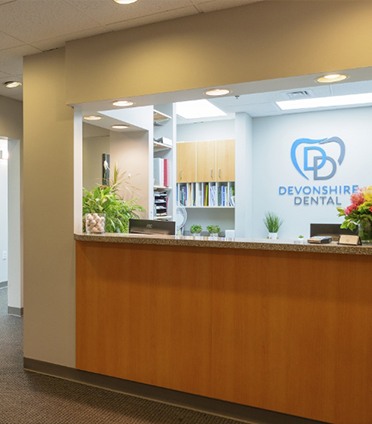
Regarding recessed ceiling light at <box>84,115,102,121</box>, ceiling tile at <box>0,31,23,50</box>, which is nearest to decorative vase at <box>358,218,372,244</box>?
recessed ceiling light at <box>84,115,102,121</box>

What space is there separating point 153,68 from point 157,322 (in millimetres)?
1850

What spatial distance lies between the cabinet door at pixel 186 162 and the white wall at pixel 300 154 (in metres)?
0.99

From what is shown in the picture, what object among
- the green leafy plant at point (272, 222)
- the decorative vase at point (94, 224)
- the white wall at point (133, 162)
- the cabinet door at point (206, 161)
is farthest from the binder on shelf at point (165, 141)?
the green leafy plant at point (272, 222)

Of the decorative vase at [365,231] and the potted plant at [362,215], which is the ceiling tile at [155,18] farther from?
the decorative vase at [365,231]

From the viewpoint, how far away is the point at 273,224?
20.5ft

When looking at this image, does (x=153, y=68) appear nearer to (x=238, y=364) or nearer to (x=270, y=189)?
(x=238, y=364)

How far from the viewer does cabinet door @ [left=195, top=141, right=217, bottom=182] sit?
6.51 m

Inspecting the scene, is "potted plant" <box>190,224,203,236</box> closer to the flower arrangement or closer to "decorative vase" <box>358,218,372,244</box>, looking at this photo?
the flower arrangement

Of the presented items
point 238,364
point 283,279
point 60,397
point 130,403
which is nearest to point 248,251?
point 283,279

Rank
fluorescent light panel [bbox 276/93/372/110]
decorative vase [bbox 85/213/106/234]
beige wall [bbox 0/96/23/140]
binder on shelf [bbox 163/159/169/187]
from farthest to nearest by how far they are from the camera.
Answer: fluorescent light panel [bbox 276/93/372/110], binder on shelf [bbox 163/159/169/187], beige wall [bbox 0/96/23/140], decorative vase [bbox 85/213/106/234]

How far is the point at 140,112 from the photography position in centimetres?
443

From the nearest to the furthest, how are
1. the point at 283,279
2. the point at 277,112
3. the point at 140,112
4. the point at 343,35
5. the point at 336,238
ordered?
the point at 343,35
the point at 283,279
the point at 336,238
the point at 140,112
the point at 277,112

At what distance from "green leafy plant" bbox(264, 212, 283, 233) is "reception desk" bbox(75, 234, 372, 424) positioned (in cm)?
360

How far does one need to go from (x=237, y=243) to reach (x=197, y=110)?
4.22 m
